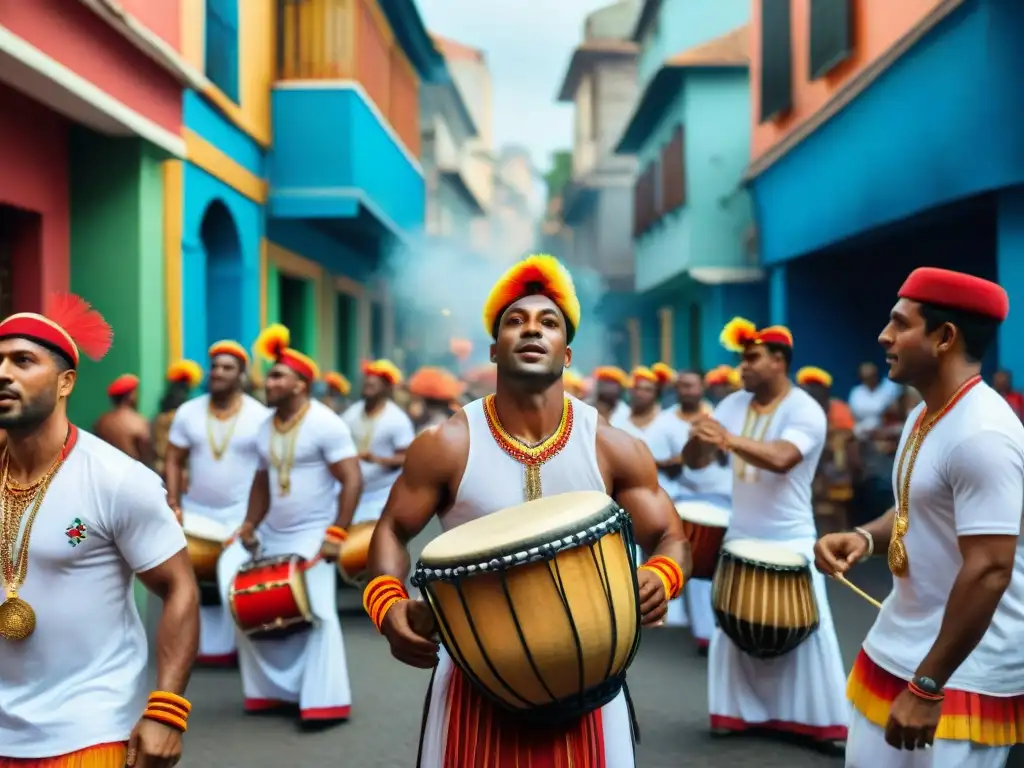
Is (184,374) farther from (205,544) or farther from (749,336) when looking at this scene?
(749,336)

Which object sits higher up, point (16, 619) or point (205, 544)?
point (16, 619)

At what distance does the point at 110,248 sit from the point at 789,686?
7.02 metres

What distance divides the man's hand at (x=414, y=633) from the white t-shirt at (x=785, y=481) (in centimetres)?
372

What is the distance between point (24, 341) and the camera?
3350mm

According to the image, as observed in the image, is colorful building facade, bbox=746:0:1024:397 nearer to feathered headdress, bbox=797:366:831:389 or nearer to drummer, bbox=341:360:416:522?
feathered headdress, bbox=797:366:831:389

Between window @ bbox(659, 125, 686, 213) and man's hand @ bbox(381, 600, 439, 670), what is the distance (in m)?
21.3

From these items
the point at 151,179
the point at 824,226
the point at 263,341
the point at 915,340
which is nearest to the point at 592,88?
the point at 824,226

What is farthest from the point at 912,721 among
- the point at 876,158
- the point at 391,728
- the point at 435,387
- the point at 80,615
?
the point at 876,158

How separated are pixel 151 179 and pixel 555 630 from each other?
903 centimetres

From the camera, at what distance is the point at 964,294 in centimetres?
361

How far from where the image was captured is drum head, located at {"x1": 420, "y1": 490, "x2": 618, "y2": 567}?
2.79m

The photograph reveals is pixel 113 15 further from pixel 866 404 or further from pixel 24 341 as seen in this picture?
pixel 866 404

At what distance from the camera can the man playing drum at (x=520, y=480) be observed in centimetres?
323

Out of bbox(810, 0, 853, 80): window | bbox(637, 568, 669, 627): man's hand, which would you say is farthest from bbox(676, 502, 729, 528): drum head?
bbox(810, 0, 853, 80): window
